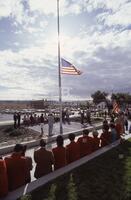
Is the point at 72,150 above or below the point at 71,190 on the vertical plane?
above

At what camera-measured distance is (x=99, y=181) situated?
10234mm

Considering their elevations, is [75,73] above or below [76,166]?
above

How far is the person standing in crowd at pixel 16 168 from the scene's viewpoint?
8.48m

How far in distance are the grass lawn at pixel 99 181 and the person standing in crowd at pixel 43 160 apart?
0.44m

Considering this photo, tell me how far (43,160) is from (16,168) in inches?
48.4

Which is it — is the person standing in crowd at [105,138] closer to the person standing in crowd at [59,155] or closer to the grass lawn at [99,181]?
the grass lawn at [99,181]

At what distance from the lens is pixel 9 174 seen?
28.1 feet

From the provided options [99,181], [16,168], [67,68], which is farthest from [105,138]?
[67,68]

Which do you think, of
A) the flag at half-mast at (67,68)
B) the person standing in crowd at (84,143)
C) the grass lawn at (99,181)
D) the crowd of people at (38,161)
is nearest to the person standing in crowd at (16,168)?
the crowd of people at (38,161)

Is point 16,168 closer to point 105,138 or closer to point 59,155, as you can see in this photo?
point 59,155

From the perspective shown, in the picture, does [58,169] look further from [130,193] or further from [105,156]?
[105,156]

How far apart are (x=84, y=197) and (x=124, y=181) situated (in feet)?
6.83

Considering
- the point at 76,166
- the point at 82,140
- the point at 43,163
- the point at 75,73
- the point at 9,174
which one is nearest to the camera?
the point at 9,174

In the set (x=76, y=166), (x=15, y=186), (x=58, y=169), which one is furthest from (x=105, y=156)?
(x=15, y=186)
